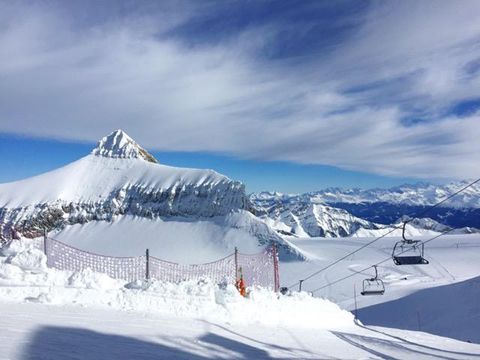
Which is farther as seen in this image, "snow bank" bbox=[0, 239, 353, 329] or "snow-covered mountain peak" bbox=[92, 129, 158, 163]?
"snow-covered mountain peak" bbox=[92, 129, 158, 163]

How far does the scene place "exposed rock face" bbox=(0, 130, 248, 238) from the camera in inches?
5778

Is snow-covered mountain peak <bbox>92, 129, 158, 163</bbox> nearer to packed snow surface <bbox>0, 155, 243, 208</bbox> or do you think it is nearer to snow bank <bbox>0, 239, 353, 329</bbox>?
packed snow surface <bbox>0, 155, 243, 208</bbox>

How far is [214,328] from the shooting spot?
10.1 metres

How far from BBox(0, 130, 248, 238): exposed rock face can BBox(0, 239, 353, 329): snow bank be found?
416 feet

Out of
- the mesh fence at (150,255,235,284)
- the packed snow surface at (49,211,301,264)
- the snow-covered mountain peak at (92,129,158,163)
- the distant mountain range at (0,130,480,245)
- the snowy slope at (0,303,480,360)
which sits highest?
the snow-covered mountain peak at (92,129,158,163)

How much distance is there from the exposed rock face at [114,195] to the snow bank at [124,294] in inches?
4993

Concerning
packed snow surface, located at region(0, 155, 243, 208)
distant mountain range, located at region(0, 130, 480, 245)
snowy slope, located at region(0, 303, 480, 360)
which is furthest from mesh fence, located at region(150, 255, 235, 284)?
packed snow surface, located at region(0, 155, 243, 208)

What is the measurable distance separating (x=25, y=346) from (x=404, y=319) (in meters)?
34.3

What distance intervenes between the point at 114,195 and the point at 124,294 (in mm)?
155958

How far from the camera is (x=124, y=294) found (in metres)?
11.3

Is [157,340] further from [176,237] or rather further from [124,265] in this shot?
[176,237]

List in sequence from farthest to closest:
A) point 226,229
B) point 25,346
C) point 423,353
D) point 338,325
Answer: point 226,229 → point 338,325 → point 423,353 → point 25,346

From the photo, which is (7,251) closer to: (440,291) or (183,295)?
(183,295)

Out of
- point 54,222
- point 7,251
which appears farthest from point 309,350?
point 54,222
